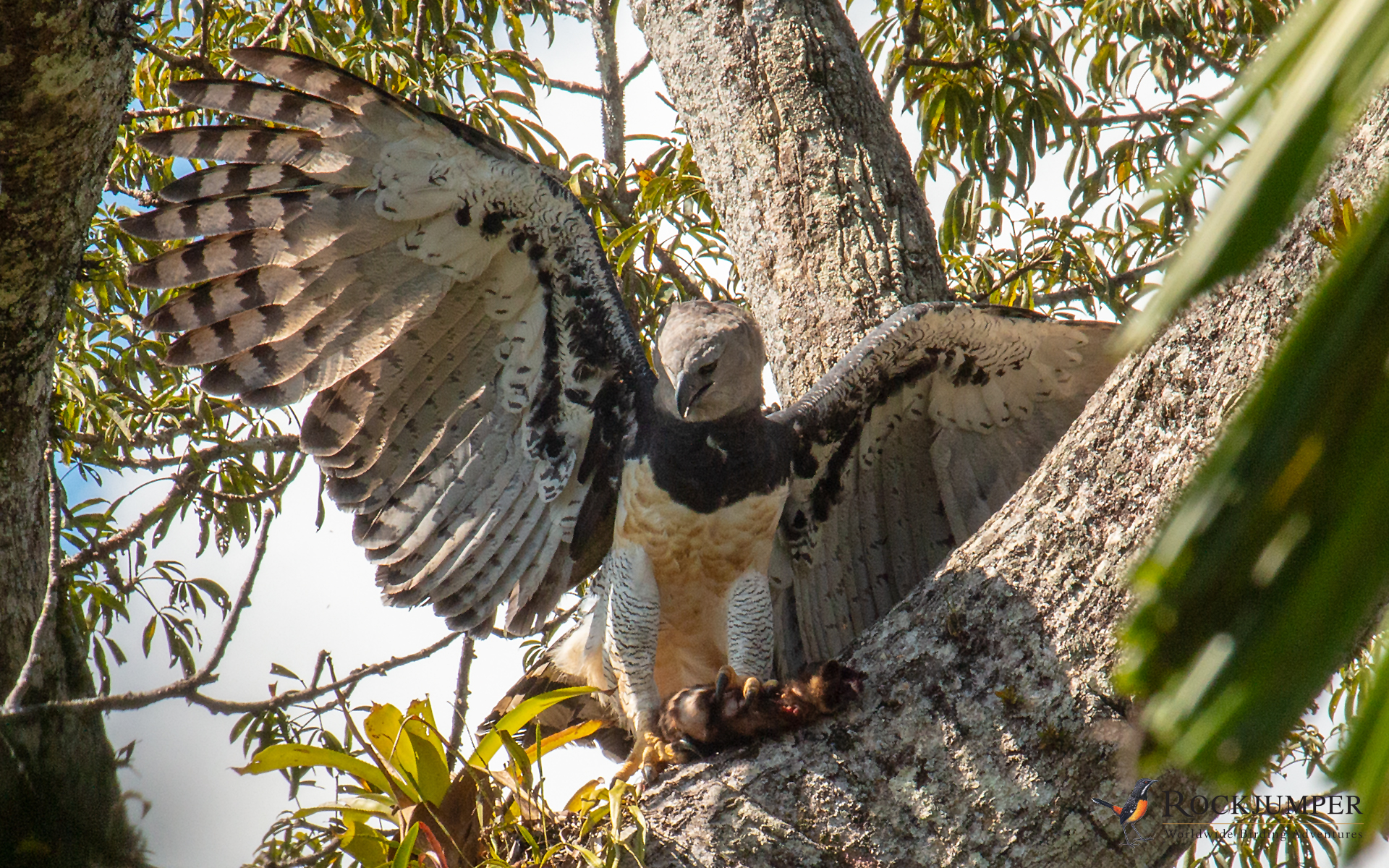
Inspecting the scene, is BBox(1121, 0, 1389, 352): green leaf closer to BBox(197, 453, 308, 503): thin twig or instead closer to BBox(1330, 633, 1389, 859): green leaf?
BBox(1330, 633, 1389, 859): green leaf

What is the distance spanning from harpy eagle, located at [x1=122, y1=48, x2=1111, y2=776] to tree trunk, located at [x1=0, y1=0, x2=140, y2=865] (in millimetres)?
282

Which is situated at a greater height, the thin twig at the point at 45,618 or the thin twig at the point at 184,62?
the thin twig at the point at 184,62

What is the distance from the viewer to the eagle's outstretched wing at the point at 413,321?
2.79m

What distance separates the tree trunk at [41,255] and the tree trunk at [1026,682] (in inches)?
52.5

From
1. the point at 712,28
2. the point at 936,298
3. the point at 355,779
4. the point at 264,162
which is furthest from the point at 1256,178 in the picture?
the point at 712,28

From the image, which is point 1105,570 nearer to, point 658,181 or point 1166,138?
point 658,181

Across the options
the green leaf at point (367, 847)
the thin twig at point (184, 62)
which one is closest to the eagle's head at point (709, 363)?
the green leaf at point (367, 847)

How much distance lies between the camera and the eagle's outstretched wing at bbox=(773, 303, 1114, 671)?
10.8ft

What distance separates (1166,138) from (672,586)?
349 cm

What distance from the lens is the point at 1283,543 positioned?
1.38 ft

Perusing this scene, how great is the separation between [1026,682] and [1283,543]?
183cm

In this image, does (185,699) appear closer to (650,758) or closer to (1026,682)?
(650,758)

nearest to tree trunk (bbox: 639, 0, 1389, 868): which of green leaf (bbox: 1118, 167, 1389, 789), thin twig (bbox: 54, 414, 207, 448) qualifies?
green leaf (bbox: 1118, 167, 1389, 789)

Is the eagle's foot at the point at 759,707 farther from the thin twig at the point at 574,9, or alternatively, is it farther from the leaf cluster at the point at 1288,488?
the thin twig at the point at 574,9
